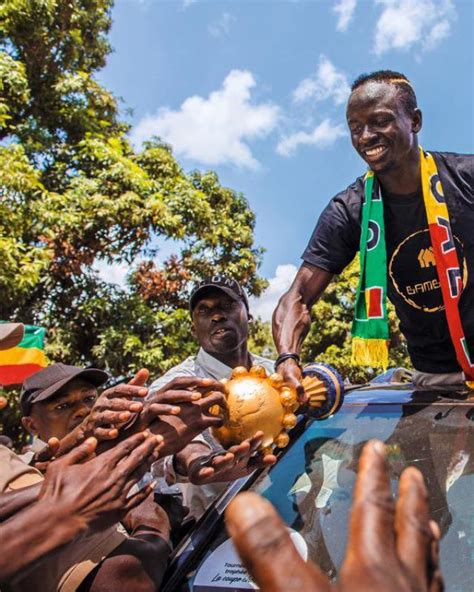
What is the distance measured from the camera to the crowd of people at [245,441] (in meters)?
0.70

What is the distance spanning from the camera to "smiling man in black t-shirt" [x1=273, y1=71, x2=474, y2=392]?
92.7 inches

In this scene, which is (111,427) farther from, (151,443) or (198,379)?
(198,379)

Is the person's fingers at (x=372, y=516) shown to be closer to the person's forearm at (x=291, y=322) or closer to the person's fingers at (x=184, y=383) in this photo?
the person's fingers at (x=184, y=383)

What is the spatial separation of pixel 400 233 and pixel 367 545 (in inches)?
78.9

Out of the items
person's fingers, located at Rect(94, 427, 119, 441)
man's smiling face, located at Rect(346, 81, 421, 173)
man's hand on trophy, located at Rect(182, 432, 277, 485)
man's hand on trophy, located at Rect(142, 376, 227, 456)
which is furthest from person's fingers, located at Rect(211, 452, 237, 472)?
man's smiling face, located at Rect(346, 81, 421, 173)

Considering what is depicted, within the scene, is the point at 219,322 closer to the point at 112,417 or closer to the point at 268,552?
the point at 112,417

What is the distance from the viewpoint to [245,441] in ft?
5.38

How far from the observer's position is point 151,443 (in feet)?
4.54

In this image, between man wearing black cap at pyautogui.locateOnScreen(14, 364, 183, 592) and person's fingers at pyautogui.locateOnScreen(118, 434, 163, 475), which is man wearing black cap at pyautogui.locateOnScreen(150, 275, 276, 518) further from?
person's fingers at pyautogui.locateOnScreen(118, 434, 163, 475)

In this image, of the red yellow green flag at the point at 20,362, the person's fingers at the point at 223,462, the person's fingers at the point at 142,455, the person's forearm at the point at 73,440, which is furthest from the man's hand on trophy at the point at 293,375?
the red yellow green flag at the point at 20,362

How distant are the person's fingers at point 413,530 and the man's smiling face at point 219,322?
7.33 feet

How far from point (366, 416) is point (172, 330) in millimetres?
7780

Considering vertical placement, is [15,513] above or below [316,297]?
below

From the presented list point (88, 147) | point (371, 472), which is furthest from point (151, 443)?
point (88, 147)
